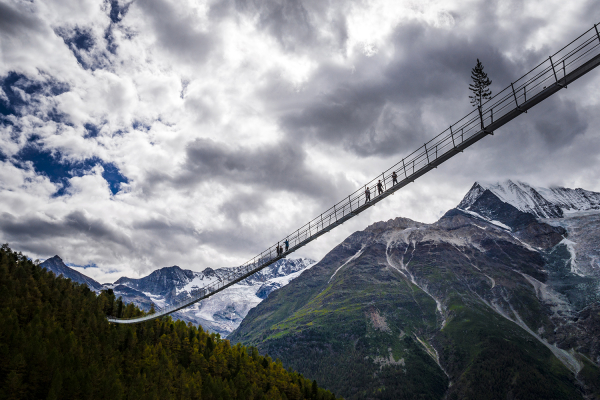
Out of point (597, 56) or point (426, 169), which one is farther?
point (426, 169)

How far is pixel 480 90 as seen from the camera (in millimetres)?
36156

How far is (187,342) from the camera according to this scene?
109 metres

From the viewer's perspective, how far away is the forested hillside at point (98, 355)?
59469 mm

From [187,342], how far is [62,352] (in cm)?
4344

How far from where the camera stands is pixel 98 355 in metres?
72.4

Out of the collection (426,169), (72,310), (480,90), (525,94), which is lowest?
(72,310)

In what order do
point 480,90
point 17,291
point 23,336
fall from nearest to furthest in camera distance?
point 480,90 → point 23,336 → point 17,291

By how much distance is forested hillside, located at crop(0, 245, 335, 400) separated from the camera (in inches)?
2341

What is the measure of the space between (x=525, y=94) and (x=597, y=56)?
16.7 ft

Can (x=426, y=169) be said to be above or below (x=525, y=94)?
below

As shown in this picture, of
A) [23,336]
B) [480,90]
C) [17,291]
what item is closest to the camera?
[480,90]

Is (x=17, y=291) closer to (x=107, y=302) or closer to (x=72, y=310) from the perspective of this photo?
(x=72, y=310)

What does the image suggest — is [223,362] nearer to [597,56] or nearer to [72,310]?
[72,310]

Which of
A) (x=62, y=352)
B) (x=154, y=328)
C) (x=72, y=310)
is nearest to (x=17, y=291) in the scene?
(x=72, y=310)
